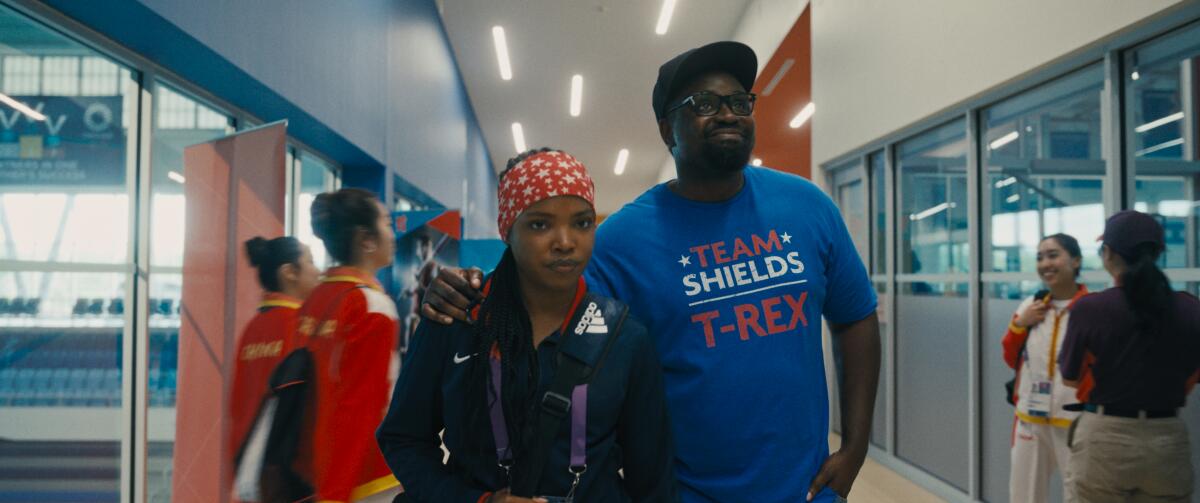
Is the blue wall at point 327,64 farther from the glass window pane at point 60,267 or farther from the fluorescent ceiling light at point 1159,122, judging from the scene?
the fluorescent ceiling light at point 1159,122

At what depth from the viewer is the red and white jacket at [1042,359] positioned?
10.3 feet

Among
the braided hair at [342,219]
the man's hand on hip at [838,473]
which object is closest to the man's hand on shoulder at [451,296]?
the man's hand on hip at [838,473]

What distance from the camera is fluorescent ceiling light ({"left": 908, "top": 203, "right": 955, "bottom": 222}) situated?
4512 millimetres

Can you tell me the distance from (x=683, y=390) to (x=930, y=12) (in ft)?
12.0

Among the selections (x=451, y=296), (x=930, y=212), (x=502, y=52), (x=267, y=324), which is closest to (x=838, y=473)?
(x=451, y=296)

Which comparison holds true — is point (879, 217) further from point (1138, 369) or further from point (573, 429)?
point (573, 429)

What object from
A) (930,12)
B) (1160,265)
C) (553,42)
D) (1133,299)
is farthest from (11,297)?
(553,42)

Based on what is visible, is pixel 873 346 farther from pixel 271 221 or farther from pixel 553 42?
pixel 553 42

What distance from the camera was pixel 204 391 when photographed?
2.92 m

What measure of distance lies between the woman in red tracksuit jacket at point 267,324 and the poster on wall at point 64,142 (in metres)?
0.58

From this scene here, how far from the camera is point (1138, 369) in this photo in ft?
8.34

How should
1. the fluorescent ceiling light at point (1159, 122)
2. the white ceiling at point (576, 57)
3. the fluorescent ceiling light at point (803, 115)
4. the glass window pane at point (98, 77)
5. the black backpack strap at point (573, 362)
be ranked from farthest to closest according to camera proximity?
the white ceiling at point (576, 57) < the fluorescent ceiling light at point (803, 115) < the fluorescent ceiling light at point (1159, 122) < the glass window pane at point (98, 77) < the black backpack strap at point (573, 362)

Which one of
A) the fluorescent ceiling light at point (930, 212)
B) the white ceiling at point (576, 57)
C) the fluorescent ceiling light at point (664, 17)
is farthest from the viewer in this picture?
the white ceiling at point (576, 57)

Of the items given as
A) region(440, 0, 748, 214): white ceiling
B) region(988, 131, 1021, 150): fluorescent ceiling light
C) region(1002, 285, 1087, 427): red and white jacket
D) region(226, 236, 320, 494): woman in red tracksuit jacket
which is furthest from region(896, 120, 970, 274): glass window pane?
region(440, 0, 748, 214): white ceiling
